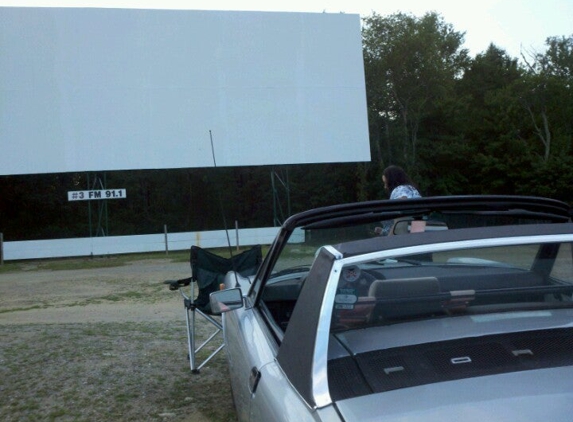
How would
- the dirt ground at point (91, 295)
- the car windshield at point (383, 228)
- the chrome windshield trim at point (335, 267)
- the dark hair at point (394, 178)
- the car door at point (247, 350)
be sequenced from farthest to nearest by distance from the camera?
the dirt ground at point (91, 295) < the dark hair at point (394, 178) < the car windshield at point (383, 228) < the car door at point (247, 350) < the chrome windshield trim at point (335, 267)

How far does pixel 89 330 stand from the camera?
319 inches

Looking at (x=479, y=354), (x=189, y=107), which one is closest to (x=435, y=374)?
(x=479, y=354)

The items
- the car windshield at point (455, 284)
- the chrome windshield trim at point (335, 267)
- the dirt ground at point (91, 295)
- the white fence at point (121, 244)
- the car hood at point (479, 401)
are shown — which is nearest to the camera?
the car hood at point (479, 401)

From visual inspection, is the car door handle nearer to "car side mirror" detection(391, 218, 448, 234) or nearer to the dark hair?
"car side mirror" detection(391, 218, 448, 234)

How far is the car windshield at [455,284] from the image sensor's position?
2682 mm

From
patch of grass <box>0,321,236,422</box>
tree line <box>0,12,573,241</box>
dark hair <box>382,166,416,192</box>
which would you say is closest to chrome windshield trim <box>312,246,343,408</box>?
patch of grass <box>0,321,236,422</box>

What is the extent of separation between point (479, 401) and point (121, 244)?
24656mm

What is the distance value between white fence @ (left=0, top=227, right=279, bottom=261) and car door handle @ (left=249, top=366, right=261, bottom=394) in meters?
21.1

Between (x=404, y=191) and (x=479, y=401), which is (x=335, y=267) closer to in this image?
(x=479, y=401)

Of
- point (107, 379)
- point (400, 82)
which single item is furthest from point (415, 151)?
point (107, 379)

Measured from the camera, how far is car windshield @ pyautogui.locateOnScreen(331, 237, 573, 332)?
8.80ft

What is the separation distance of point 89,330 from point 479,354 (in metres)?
6.54

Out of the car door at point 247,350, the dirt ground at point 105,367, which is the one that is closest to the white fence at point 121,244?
the dirt ground at point 105,367

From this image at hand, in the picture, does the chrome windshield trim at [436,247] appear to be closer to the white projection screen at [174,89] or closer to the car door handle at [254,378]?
the car door handle at [254,378]
